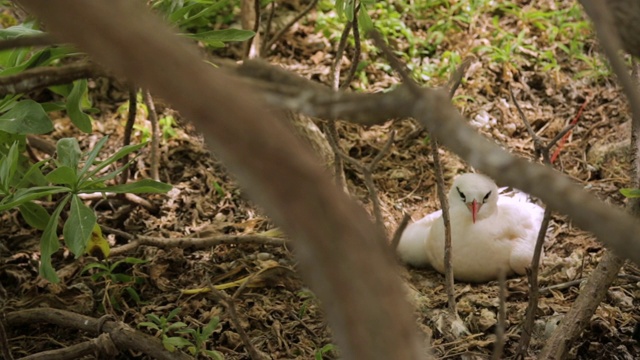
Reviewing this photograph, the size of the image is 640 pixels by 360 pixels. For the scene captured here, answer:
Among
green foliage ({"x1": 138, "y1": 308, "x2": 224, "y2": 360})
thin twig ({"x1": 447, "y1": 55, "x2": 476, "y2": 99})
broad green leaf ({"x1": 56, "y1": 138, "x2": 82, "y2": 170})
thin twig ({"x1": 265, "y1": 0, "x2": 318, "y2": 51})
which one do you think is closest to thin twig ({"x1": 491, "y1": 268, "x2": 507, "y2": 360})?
thin twig ({"x1": 447, "y1": 55, "x2": 476, "y2": 99})

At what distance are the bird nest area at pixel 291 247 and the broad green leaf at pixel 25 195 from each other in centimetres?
49

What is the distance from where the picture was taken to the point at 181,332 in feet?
8.06

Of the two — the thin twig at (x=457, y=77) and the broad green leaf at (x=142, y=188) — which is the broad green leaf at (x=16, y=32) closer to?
the broad green leaf at (x=142, y=188)

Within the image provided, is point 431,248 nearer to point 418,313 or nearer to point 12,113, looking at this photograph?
point 418,313

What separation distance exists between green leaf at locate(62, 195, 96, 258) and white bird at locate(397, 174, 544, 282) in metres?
1.24

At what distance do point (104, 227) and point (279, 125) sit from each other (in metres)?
2.33

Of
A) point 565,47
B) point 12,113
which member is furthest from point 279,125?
point 565,47

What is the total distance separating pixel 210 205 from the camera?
11.5ft

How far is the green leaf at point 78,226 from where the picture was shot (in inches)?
90.3

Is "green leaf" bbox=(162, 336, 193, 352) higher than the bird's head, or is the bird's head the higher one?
the bird's head

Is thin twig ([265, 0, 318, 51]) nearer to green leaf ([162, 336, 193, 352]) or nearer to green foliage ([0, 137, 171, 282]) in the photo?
green foliage ([0, 137, 171, 282])

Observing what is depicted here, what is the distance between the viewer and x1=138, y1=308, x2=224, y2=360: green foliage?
239 cm

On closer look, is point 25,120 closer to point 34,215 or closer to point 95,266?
point 34,215

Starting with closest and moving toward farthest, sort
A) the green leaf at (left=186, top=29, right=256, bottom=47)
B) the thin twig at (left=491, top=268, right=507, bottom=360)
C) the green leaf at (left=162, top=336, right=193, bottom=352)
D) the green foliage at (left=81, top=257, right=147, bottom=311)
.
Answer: the thin twig at (left=491, top=268, right=507, bottom=360), the green leaf at (left=162, top=336, right=193, bottom=352), the green leaf at (left=186, top=29, right=256, bottom=47), the green foliage at (left=81, top=257, right=147, bottom=311)
